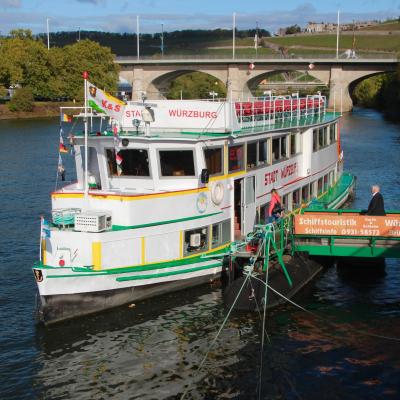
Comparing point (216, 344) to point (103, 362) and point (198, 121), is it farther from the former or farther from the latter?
point (198, 121)

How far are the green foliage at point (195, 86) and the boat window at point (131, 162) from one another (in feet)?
329

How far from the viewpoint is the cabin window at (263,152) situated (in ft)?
81.4

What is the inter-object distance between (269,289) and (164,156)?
17.4 feet

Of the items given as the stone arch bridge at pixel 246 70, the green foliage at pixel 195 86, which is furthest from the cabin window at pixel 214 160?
the green foliage at pixel 195 86

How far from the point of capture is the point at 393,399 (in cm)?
1583

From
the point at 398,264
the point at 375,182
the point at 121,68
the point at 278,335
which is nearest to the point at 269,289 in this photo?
the point at 278,335

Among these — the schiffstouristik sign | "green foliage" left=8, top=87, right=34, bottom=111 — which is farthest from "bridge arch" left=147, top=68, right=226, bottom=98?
the schiffstouristik sign

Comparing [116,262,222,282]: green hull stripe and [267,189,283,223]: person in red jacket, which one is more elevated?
[267,189,283,223]: person in red jacket

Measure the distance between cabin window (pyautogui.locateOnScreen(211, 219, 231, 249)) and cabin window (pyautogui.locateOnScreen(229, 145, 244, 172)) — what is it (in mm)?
1824

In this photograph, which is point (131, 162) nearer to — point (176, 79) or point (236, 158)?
point (236, 158)

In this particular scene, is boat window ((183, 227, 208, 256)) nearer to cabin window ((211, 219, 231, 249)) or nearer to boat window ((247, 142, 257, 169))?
cabin window ((211, 219, 231, 249))

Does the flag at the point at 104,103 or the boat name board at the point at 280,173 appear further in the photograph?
the boat name board at the point at 280,173

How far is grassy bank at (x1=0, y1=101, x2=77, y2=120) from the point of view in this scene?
108 metres

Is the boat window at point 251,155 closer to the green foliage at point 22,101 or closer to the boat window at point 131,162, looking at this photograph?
the boat window at point 131,162
